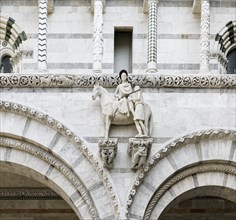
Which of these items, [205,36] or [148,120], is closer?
[148,120]

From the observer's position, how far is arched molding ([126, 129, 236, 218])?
14000mm

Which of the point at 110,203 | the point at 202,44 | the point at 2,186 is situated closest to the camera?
the point at 110,203

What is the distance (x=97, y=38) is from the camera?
49.9ft

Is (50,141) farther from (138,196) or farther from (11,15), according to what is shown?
(11,15)

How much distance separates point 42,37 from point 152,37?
1724mm

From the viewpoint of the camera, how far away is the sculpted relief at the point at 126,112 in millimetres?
13977

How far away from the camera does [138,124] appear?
14078 millimetres

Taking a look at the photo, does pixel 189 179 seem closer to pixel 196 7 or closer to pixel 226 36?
pixel 226 36

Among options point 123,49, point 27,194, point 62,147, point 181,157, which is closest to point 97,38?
point 123,49

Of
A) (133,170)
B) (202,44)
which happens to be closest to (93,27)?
(202,44)

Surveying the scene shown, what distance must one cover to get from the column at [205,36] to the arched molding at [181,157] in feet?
3.92

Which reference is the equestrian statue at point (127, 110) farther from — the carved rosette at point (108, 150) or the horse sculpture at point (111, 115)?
the carved rosette at point (108, 150)

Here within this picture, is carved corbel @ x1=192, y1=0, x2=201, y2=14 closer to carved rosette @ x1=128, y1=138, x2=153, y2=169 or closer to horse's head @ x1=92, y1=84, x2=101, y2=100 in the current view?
horse's head @ x1=92, y1=84, x2=101, y2=100

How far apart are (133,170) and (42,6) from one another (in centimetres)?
344
